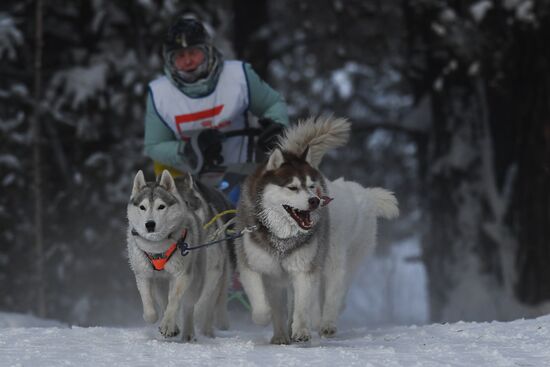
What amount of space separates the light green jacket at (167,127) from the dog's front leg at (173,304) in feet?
5.53

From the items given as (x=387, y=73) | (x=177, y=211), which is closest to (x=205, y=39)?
(x=177, y=211)

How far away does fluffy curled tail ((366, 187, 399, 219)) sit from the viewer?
303 inches

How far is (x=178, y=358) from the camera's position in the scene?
5371 millimetres

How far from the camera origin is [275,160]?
6.33 meters

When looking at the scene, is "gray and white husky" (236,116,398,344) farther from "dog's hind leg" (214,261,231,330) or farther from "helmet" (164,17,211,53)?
"helmet" (164,17,211,53)

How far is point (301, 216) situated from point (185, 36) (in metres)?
2.19

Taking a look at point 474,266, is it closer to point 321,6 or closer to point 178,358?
point 321,6

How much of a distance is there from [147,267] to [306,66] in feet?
41.7

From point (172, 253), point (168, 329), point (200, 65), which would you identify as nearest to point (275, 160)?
point (172, 253)

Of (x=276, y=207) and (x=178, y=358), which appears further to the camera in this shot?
(x=276, y=207)

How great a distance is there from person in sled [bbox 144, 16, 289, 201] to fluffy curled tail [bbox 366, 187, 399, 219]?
0.87 m

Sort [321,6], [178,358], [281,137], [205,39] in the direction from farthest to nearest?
[321,6]
[205,39]
[281,137]
[178,358]

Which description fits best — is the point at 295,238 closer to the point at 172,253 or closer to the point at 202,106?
the point at 172,253

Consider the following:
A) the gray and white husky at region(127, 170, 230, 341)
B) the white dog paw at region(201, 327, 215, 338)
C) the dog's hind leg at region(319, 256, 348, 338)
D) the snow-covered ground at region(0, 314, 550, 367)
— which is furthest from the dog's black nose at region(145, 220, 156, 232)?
the dog's hind leg at region(319, 256, 348, 338)
